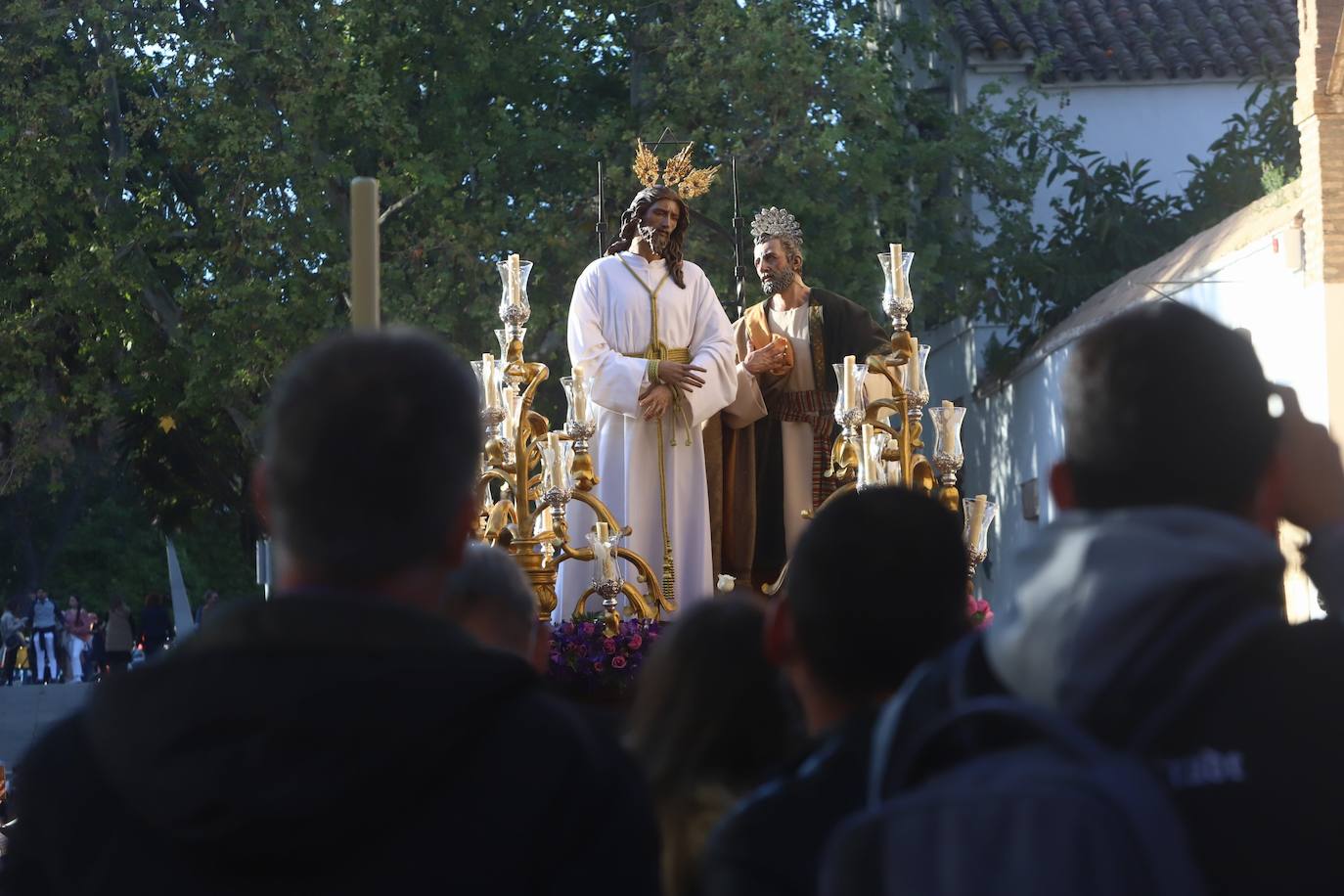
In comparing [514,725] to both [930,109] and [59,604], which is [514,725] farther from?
[59,604]

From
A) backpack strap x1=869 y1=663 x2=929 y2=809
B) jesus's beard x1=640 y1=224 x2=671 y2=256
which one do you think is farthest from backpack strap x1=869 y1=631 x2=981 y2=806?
jesus's beard x1=640 y1=224 x2=671 y2=256

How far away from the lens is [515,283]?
7.61 meters

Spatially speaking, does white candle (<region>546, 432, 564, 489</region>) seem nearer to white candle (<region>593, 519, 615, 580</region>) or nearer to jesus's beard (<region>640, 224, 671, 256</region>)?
white candle (<region>593, 519, 615, 580</region>)

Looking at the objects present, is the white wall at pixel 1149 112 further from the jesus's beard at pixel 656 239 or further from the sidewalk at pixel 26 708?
the jesus's beard at pixel 656 239

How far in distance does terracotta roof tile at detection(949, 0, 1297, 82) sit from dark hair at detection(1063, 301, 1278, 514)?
70.6 ft

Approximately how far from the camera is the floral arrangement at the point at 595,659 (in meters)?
6.80

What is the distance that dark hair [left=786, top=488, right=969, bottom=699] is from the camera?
233cm

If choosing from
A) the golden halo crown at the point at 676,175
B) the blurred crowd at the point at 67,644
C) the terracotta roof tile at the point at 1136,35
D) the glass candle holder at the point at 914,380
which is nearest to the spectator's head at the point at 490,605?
the glass candle holder at the point at 914,380

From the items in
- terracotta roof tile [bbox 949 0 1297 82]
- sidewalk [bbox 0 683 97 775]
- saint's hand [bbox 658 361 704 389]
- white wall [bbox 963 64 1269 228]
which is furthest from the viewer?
white wall [bbox 963 64 1269 228]

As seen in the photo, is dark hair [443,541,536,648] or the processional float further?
the processional float

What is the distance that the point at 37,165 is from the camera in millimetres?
20141

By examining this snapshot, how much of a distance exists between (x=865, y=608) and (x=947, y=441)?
506cm

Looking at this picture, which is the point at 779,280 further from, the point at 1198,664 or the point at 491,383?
the point at 1198,664

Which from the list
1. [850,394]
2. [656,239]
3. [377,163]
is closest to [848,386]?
[850,394]
